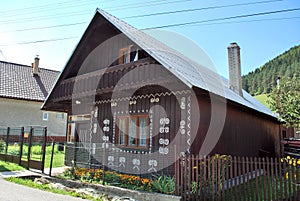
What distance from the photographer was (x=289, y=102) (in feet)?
47.4

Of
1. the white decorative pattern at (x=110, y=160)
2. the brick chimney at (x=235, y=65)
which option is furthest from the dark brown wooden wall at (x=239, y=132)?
the white decorative pattern at (x=110, y=160)

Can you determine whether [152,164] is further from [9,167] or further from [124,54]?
[9,167]

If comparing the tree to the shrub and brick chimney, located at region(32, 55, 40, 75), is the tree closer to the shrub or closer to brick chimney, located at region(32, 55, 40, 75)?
the shrub

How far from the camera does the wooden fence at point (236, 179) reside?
20.9ft

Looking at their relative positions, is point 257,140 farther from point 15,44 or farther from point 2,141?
point 15,44

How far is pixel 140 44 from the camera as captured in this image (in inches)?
358

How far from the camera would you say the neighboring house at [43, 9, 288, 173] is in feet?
29.4

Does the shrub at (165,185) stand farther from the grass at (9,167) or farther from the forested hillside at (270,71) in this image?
the forested hillside at (270,71)

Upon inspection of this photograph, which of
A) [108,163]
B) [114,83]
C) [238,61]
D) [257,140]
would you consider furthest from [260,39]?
[108,163]

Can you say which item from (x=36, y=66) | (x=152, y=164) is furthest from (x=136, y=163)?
(x=36, y=66)

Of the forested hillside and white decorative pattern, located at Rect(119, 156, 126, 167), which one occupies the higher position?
the forested hillside

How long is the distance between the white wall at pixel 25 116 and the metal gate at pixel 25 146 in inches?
318

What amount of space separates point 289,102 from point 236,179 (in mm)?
9352

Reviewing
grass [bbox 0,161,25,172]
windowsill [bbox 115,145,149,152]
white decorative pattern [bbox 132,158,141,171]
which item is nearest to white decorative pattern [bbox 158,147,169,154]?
windowsill [bbox 115,145,149,152]
